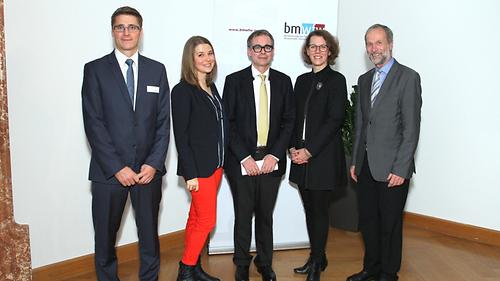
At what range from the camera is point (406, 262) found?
4.04 meters

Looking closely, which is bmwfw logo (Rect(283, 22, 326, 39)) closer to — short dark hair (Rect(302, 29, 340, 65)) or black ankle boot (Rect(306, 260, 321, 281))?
short dark hair (Rect(302, 29, 340, 65))

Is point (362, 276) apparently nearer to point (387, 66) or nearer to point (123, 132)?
point (387, 66)

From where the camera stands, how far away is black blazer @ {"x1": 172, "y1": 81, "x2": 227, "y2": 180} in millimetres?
3168

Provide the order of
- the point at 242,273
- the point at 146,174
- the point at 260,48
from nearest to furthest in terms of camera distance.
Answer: the point at 146,174
the point at 260,48
the point at 242,273

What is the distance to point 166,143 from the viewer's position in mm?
3092

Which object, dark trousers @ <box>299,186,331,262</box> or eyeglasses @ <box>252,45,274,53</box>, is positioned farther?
dark trousers @ <box>299,186,331,262</box>

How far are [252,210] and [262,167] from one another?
332mm

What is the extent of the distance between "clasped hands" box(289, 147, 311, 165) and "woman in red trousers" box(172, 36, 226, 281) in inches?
20.8

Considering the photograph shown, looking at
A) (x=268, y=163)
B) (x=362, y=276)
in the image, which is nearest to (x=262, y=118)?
(x=268, y=163)

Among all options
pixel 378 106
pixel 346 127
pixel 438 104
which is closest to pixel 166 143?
pixel 378 106

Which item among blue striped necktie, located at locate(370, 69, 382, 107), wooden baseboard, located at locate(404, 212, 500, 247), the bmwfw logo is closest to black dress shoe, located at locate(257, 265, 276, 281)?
blue striped necktie, located at locate(370, 69, 382, 107)

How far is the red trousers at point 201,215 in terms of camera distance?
326 cm

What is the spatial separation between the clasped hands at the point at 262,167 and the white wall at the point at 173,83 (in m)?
1.06

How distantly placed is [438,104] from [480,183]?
0.86 m
